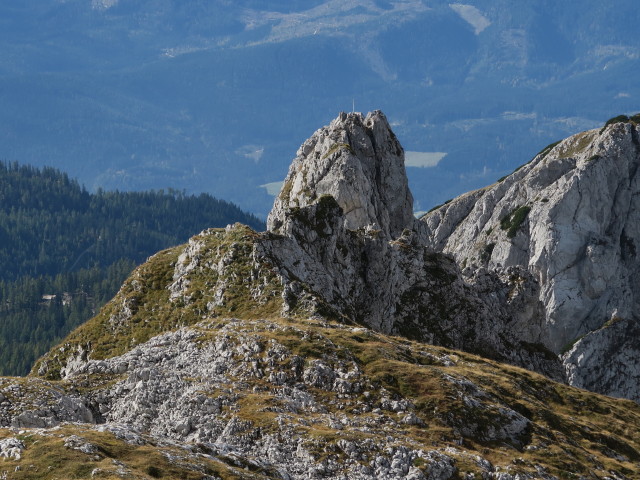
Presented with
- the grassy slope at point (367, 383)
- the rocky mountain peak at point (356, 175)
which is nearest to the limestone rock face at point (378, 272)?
the rocky mountain peak at point (356, 175)

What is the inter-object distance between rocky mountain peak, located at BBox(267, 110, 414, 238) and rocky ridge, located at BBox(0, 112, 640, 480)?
1245 inches

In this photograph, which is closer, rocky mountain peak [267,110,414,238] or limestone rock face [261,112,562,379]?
limestone rock face [261,112,562,379]

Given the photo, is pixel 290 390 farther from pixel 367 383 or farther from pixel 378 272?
pixel 378 272

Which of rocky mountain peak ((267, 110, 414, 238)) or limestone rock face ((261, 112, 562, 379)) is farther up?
rocky mountain peak ((267, 110, 414, 238))

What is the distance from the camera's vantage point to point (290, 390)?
76.2 m

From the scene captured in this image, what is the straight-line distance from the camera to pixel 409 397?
76188 mm

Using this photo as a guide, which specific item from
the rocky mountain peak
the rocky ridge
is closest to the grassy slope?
the rocky ridge

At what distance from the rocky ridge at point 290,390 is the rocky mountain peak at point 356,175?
31623mm

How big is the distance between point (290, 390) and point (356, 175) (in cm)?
8904

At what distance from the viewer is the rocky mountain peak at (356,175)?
161 metres

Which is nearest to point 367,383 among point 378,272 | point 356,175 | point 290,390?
point 290,390

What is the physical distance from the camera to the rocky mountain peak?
161m

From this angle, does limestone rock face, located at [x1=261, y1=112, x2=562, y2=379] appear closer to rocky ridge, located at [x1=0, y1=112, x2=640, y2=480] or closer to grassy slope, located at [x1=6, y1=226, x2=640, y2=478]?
rocky ridge, located at [x1=0, y1=112, x2=640, y2=480]

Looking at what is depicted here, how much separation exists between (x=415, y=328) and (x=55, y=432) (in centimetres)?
7042
